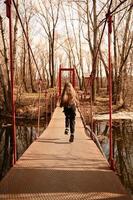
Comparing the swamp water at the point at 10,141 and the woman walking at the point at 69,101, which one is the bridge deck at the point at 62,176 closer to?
the woman walking at the point at 69,101

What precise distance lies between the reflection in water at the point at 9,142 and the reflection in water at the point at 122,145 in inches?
105

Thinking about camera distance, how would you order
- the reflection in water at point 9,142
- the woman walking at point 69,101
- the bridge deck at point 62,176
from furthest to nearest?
the reflection in water at point 9,142 < the woman walking at point 69,101 < the bridge deck at point 62,176

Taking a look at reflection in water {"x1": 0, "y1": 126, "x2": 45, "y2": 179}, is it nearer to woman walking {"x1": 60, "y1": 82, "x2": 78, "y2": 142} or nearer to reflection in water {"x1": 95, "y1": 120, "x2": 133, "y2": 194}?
reflection in water {"x1": 95, "y1": 120, "x2": 133, "y2": 194}

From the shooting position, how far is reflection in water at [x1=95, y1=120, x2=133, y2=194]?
9.32 metres

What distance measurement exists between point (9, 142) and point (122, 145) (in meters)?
4.22

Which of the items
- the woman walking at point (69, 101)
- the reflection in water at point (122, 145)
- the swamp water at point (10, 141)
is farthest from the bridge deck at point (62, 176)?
the swamp water at point (10, 141)

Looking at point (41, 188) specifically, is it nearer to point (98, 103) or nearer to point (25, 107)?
point (25, 107)

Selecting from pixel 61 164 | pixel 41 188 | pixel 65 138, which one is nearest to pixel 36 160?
pixel 61 164

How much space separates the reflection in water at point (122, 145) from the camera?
9.32 m

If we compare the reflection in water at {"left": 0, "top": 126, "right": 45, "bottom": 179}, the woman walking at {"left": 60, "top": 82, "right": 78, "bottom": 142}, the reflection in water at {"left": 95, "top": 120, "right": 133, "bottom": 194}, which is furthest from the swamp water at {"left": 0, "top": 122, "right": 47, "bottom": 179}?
the woman walking at {"left": 60, "top": 82, "right": 78, "bottom": 142}

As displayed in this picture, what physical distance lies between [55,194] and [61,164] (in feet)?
4.42

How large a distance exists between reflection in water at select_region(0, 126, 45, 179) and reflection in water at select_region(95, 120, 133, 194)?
105 inches

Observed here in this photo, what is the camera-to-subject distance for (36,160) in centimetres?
545

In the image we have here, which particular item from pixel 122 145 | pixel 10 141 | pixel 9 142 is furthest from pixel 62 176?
pixel 10 141
